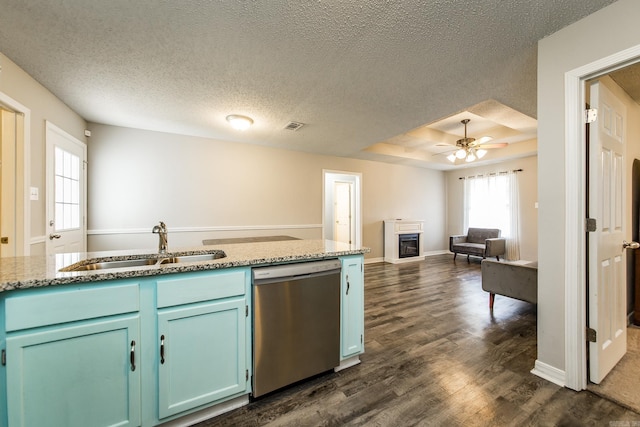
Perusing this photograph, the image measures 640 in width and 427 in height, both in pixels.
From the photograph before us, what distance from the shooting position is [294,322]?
1.69 metres

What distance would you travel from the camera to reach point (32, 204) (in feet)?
8.16

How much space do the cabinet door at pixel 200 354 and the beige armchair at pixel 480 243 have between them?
585 centimetres

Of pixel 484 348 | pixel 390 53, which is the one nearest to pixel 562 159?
pixel 390 53

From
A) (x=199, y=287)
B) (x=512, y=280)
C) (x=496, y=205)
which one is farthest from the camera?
(x=496, y=205)

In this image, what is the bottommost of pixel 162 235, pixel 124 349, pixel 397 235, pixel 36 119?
pixel 124 349

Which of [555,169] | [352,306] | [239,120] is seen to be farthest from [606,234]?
[239,120]

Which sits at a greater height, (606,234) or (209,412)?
(606,234)

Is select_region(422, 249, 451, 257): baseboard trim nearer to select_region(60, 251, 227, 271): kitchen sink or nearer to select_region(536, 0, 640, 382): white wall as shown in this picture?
select_region(536, 0, 640, 382): white wall

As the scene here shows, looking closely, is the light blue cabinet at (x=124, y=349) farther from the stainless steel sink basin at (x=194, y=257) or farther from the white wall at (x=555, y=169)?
the white wall at (x=555, y=169)

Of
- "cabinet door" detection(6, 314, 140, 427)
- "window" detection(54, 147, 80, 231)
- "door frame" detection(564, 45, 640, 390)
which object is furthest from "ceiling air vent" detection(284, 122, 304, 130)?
"cabinet door" detection(6, 314, 140, 427)

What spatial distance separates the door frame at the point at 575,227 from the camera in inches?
65.4

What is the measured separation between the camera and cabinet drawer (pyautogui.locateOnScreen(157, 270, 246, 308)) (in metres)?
1.36

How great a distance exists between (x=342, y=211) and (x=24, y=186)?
6.01 m

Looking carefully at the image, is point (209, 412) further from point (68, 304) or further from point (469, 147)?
point (469, 147)
